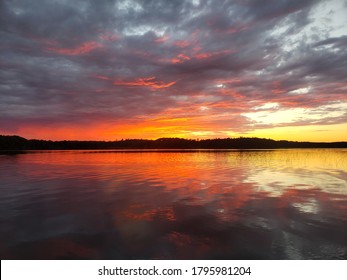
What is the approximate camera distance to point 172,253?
344 inches

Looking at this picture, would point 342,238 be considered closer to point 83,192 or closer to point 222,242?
point 222,242

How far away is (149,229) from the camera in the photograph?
36.4ft

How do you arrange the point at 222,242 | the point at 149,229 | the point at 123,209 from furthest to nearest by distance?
the point at 123,209
the point at 149,229
the point at 222,242

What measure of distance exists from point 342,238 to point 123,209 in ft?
33.7

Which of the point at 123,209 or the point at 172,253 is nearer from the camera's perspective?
the point at 172,253

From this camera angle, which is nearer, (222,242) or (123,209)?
(222,242)

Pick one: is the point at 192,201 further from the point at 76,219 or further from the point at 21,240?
the point at 21,240

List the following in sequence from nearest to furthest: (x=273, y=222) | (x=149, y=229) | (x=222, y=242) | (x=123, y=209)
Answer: (x=222, y=242) → (x=149, y=229) → (x=273, y=222) → (x=123, y=209)

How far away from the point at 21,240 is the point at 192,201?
31.5 feet
